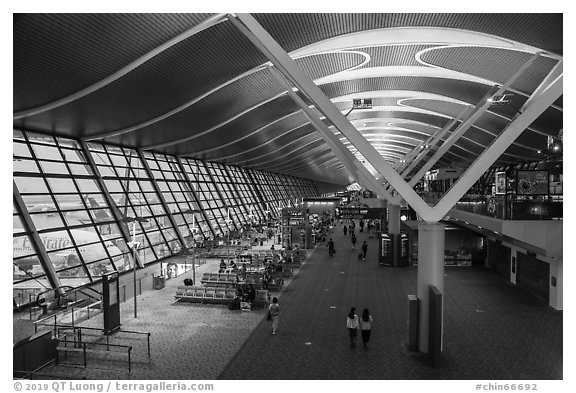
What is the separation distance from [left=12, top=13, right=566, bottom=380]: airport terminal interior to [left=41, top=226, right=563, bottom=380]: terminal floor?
8 cm

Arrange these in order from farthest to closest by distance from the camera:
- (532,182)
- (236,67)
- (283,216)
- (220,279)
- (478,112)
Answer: (283,216) → (220,279) → (478,112) → (532,182) → (236,67)

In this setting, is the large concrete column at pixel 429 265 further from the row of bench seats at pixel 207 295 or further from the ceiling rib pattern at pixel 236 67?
the ceiling rib pattern at pixel 236 67

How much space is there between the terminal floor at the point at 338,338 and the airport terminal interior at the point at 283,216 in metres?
0.08

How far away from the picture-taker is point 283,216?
102 feet

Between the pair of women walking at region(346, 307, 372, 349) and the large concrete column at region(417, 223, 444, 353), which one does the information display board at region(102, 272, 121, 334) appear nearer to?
the pair of women walking at region(346, 307, 372, 349)

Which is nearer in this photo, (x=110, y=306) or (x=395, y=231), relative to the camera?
(x=110, y=306)

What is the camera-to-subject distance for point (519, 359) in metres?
10.5

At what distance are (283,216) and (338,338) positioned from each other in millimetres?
19339

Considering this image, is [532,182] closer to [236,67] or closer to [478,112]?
[478,112]

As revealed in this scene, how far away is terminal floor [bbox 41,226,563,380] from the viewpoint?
9.74m

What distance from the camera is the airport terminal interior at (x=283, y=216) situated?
1050 cm

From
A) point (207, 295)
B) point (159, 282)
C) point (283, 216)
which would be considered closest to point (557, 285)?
point (207, 295)

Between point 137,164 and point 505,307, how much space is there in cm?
2226

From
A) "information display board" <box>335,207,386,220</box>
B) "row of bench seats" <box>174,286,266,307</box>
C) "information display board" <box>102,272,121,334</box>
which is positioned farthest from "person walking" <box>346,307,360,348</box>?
"information display board" <box>335,207,386,220</box>
